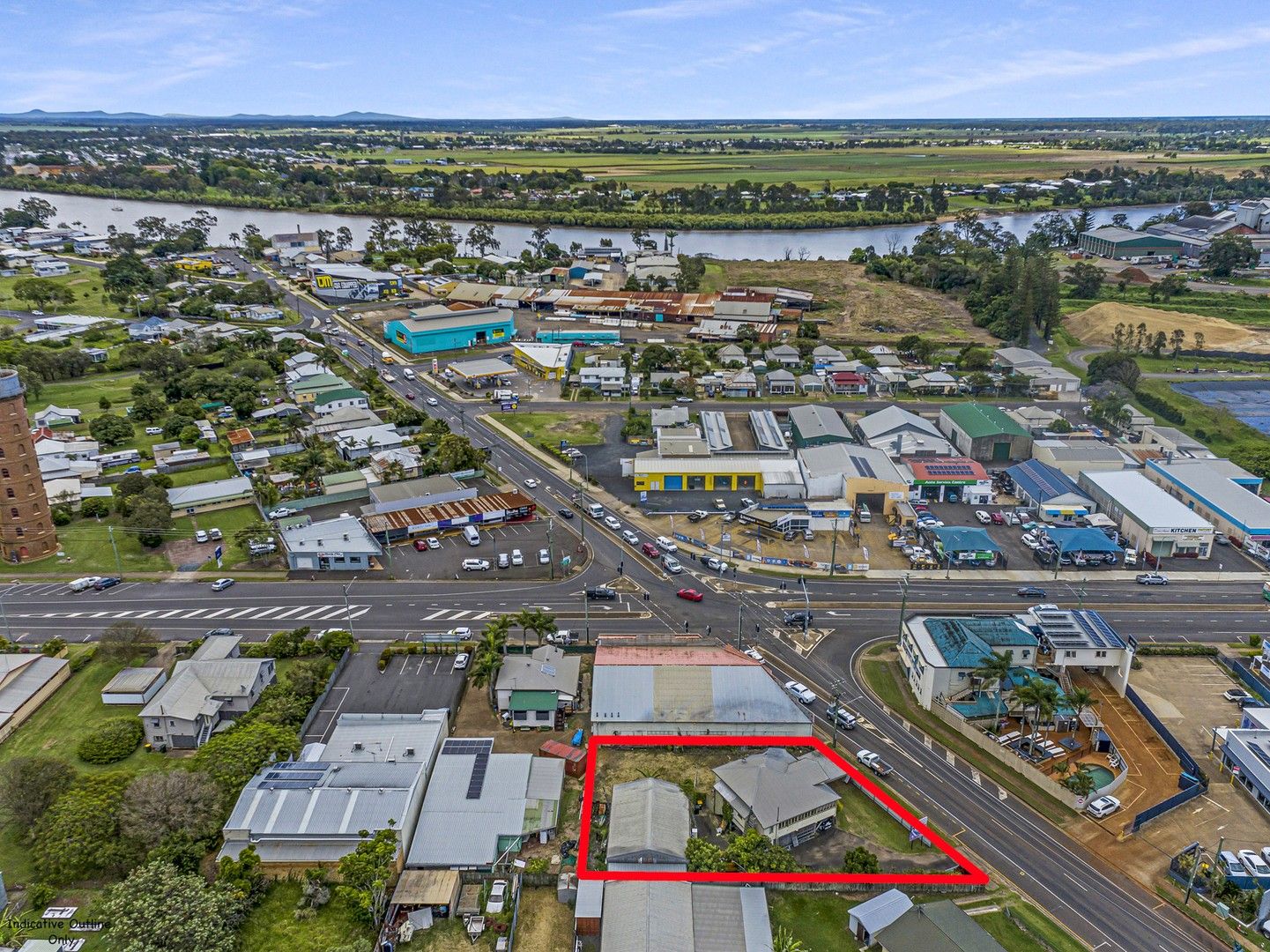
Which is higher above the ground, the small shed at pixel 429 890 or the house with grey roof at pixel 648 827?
the house with grey roof at pixel 648 827

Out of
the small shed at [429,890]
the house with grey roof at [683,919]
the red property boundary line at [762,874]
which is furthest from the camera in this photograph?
the red property boundary line at [762,874]

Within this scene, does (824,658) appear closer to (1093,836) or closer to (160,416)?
(1093,836)

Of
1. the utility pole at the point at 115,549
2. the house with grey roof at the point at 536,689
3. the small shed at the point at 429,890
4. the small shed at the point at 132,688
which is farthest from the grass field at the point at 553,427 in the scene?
the small shed at the point at 429,890

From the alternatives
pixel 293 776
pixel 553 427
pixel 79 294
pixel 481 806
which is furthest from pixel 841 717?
pixel 79 294

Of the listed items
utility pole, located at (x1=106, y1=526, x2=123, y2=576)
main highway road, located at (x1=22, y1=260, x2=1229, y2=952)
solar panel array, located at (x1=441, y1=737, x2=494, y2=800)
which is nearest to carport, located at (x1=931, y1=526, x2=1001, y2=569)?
main highway road, located at (x1=22, y1=260, x2=1229, y2=952)

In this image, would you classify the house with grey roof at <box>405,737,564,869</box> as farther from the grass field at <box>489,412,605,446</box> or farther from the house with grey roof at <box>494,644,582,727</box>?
the grass field at <box>489,412,605,446</box>

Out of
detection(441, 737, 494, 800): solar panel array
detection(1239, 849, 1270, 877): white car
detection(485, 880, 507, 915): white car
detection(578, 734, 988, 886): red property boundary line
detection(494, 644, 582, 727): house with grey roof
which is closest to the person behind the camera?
detection(485, 880, 507, 915): white car

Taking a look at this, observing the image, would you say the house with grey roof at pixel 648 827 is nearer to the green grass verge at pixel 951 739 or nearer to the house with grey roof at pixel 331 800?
the house with grey roof at pixel 331 800

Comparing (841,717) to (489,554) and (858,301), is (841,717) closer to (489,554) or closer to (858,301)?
(489,554)
